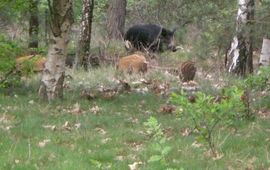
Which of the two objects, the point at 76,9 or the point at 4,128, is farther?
the point at 76,9

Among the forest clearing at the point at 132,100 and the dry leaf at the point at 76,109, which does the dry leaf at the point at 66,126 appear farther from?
the dry leaf at the point at 76,109

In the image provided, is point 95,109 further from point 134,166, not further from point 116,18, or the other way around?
point 116,18

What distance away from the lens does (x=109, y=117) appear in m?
9.48

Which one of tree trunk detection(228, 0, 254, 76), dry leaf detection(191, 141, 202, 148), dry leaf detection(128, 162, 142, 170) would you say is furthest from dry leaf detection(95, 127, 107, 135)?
tree trunk detection(228, 0, 254, 76)

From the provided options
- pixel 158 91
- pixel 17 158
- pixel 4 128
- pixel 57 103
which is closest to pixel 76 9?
pixel 158 91

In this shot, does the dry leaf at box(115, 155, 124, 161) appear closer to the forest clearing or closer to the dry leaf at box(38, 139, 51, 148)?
the forest clearing

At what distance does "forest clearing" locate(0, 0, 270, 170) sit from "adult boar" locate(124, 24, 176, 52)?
4 cm

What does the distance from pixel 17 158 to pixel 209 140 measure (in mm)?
2164

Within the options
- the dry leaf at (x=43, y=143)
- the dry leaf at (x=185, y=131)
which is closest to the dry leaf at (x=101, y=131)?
the dry leaf at (x=43, y=143)

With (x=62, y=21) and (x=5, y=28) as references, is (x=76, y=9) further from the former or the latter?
(x=62, y=21)

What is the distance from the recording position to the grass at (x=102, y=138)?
6875 millimetres

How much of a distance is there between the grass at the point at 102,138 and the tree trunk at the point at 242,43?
3.48m

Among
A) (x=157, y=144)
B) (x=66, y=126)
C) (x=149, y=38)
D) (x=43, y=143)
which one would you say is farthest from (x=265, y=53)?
(x=157, y=144)

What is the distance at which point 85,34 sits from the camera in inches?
590
